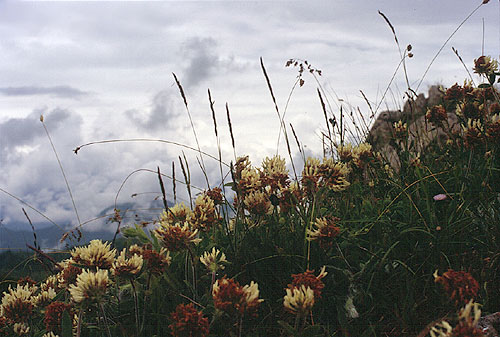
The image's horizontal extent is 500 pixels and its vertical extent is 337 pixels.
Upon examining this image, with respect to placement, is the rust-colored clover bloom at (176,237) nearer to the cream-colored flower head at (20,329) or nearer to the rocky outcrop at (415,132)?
the cream-colored flower head at (20,329)

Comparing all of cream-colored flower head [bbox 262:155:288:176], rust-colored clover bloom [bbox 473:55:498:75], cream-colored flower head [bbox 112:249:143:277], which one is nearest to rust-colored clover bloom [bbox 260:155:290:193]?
cream-colored flower head [bbox 262:155:288:176]

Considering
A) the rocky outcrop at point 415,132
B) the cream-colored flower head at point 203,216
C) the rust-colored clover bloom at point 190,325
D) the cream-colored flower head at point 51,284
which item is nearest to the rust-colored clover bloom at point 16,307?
the cream-colored flower head at point 51,284

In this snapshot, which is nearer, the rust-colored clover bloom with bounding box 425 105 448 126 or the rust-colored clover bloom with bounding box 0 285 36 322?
the rust-colored clover bloom with bounding box 0 285 36 322

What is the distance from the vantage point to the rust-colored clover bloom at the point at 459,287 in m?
1.51

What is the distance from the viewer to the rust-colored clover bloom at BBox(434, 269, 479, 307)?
1509 millimetres

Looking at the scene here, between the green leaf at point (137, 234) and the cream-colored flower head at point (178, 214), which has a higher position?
the cream-colored flower head at point (178, 214)

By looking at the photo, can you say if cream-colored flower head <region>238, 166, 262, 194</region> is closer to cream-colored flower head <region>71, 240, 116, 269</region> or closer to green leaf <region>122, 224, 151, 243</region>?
green leaf <region>122, 224, 151, 243</region>

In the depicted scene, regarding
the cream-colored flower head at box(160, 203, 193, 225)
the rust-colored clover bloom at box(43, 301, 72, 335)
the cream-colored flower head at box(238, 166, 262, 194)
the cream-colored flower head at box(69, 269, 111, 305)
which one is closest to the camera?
the cream-colored flower head at box(69, 269, 111, 305)

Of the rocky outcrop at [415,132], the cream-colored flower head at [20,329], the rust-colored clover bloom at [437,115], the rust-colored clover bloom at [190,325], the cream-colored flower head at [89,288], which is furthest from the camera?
the rocky outcrop at [415,132]

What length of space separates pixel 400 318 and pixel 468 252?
2.13 ft

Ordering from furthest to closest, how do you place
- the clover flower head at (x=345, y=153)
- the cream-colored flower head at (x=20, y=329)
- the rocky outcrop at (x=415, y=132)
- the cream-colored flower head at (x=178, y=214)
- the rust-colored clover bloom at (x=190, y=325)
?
the rocky outcrop at (x=415, y=132) < the clover flower head at (x=345, y=153) < the cream-colored flower head at (x=178, y=214) < the cream-colored flower head at (x=20, y=329) < the rust-colored clover bloom at (x=190, y=325)

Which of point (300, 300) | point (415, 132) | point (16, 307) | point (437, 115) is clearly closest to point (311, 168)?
point (300, 300)

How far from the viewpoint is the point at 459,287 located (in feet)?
4.97

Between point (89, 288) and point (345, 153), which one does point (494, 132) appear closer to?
point (345, 153)
